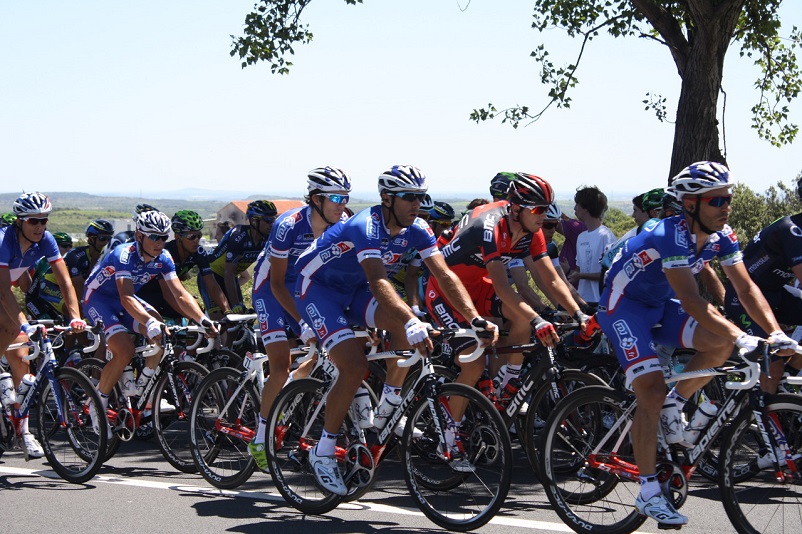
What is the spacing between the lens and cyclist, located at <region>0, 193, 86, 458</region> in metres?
8.41

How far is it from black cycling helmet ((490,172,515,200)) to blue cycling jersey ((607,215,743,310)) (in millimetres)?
3790

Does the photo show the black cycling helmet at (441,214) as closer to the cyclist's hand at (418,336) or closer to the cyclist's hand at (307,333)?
the cyclist's hand at (307,333)

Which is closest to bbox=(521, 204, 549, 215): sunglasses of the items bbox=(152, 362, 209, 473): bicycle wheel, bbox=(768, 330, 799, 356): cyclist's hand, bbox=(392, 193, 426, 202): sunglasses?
bbox=(392, 193, 426, 202): sunglasses

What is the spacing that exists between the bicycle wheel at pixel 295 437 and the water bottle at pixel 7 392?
270cm

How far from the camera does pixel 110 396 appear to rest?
838cm

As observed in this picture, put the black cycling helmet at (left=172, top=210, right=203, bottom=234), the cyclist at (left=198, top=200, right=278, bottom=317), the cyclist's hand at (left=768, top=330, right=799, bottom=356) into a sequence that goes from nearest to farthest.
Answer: the cyclist's hand at (left=768, top=330, right=799, bottom=356) < the black cycling helmet at (left=172, top=210, right=203, bottom=234) < the cyclist at (left=198, top=200, right=278, bottom=317)

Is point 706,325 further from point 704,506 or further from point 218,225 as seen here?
point 218,225

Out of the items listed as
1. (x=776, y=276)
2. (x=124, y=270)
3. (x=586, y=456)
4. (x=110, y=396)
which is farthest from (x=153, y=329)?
(x=776, y=276)

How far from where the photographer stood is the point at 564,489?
19.9 feet

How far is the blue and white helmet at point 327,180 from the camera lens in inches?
291

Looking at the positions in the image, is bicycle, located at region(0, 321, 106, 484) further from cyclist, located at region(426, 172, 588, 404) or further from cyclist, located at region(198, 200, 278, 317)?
cyclist, located at region(426, 172, 588, 404)

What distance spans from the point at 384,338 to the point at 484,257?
94 centimetres

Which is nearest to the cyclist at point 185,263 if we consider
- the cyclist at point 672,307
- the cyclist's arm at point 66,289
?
the cyclist's arm at point 66,289

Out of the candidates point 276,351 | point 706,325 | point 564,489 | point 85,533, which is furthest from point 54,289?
point 706,325
